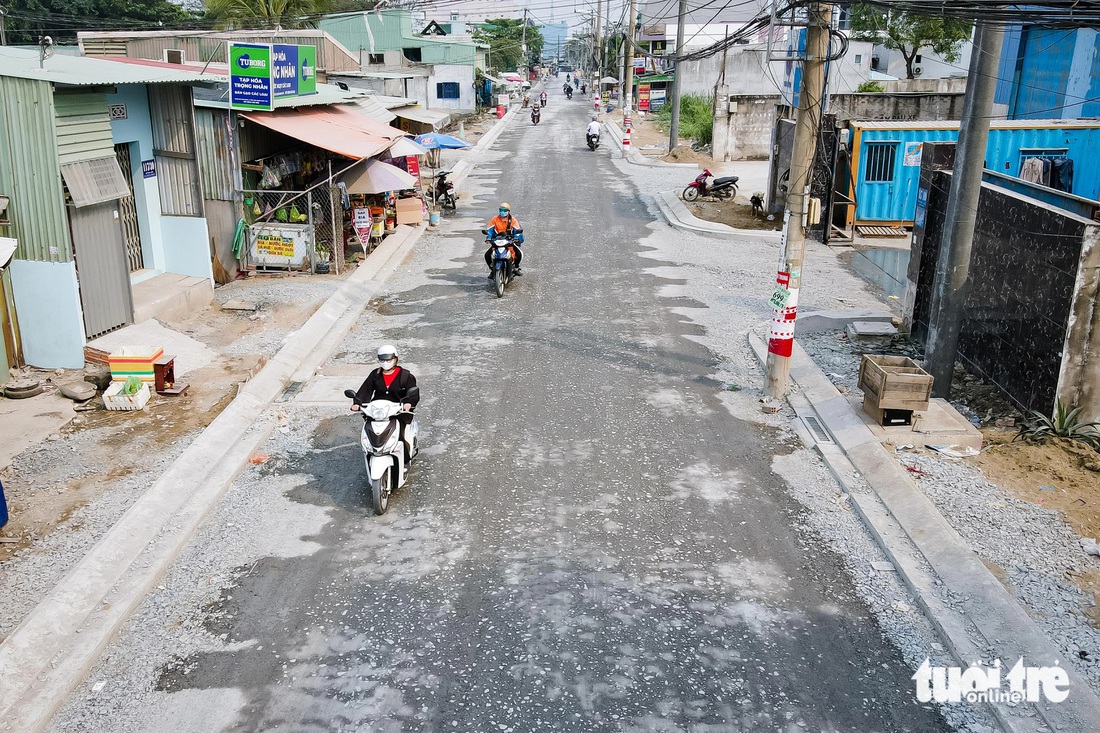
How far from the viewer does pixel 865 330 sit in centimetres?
1445

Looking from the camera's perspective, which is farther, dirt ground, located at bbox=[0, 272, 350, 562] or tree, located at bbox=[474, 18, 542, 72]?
tree, located at bbox=[474, 18, 542, 72]

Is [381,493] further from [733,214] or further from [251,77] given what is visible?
[733,214]

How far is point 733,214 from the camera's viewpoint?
26.4m

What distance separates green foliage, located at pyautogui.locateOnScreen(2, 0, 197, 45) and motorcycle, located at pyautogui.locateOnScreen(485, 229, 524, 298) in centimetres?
3769

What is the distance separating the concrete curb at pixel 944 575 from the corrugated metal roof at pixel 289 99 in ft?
40.4

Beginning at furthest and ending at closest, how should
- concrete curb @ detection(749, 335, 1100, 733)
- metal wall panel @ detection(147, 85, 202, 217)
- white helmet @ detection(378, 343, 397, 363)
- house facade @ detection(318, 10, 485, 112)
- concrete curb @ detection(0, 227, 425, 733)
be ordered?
house facade @ detection(318, 10, 485, 112), metal wall panel @ detection(147, 85, 202, 217), white helmet @ detection(378, 343, 397, 363), concrete curb @ detection(0, 227, 425, 733), concrete curb @ detection(749, 335, 1100, 733)

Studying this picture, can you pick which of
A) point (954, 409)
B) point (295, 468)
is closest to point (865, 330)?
point (954, 409)

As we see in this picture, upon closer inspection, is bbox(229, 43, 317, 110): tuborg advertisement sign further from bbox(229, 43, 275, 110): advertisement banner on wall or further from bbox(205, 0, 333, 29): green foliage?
bbox(205, 0, 333, 29): green foliage

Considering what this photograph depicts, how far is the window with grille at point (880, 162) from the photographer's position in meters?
22.6

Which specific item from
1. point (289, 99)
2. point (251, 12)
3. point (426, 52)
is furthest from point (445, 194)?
point (426, 52)

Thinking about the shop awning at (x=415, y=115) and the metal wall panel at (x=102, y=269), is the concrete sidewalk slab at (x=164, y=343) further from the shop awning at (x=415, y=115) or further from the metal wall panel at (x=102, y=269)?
the shop awning at (x=415, y=115)

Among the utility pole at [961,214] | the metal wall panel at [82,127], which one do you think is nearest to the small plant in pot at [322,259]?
the metal wall panel at [82,127]

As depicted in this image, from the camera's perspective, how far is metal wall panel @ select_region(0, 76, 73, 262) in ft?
38.2

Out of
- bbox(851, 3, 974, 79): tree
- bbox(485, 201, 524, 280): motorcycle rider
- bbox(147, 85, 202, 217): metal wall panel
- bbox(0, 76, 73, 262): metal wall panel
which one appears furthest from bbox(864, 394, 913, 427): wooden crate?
bbox(851, 3, 974, 79): tree
